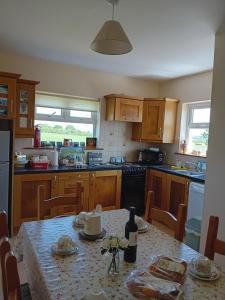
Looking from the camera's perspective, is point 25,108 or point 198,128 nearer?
point 25,108

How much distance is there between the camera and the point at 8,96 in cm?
299

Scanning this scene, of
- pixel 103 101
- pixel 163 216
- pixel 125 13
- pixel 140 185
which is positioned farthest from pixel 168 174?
pixel 125 13

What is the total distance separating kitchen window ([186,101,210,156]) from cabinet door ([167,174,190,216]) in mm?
736

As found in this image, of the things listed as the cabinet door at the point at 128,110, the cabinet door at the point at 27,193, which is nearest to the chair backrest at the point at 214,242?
the cabinet door at the point at 27,193

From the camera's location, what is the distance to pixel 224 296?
1026 mm

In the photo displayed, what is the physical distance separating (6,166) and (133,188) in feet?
6.53

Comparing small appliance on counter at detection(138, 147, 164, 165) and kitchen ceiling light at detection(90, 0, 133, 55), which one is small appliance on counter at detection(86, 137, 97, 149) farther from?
kitchen ceiling light at detection(90, 0, 133, 55)

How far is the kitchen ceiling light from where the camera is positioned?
1491 mm

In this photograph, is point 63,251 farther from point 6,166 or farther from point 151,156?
point 151,156

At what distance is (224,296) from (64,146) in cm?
329

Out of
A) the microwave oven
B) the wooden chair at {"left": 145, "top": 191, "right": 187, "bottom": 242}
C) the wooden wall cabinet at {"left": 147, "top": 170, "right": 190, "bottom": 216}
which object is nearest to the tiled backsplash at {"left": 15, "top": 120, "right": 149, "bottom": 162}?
the microwave oven

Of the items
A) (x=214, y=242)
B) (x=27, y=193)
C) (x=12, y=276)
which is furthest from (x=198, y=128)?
(x=12, y=276)

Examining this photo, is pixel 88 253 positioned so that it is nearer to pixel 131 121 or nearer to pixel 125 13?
pixel 125 13

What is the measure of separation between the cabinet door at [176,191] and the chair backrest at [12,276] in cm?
281
